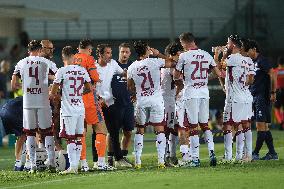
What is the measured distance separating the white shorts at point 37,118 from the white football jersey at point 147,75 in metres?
1.59

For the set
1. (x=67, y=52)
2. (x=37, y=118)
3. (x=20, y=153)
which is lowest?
(x=20, y=153)

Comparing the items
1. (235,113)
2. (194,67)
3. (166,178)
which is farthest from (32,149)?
(235,113)

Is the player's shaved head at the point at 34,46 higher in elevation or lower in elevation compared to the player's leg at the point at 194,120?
higher

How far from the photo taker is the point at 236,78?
20891mm

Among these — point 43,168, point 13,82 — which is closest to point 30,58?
point 13,82

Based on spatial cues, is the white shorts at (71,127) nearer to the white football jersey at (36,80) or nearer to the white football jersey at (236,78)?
the white football jersey at (36,80)

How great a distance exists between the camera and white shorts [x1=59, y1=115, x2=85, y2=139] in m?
19.1

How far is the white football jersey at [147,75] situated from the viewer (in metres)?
20.1

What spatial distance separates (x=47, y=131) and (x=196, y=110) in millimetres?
2605

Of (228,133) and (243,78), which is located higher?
(243,78)

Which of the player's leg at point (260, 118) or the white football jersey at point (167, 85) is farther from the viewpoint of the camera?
the player's leg at point (260, 118)

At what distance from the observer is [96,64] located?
67.9 feet

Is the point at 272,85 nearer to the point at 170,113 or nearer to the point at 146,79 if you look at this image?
the point at 170,113

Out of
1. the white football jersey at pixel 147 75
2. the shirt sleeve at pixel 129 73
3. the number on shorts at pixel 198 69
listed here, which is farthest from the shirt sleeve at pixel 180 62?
the shirt sleeve at pixel 129 73
